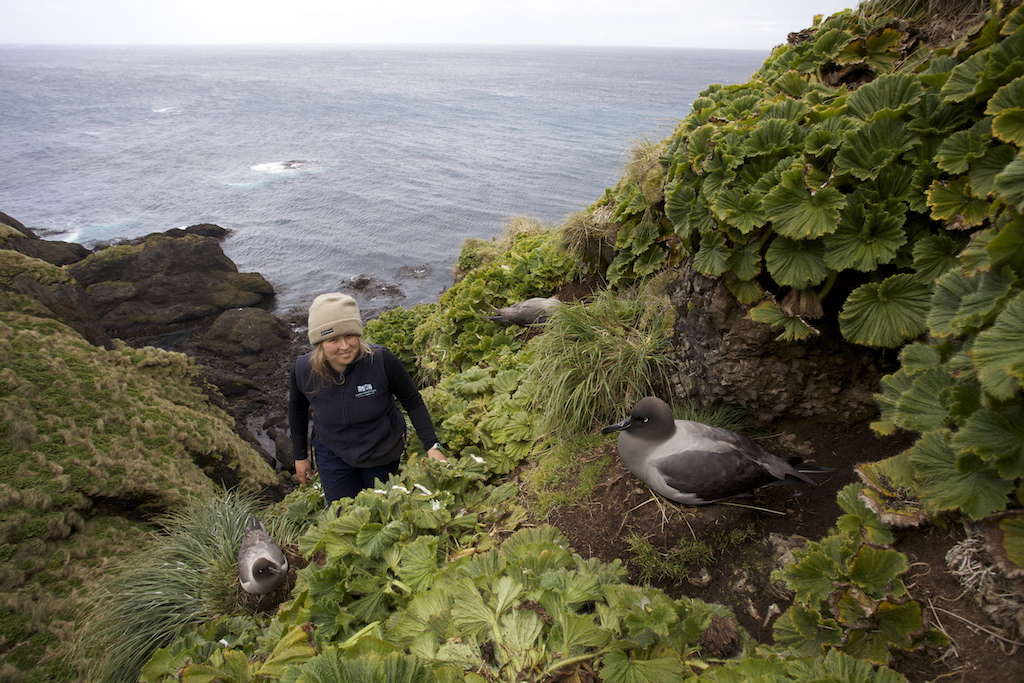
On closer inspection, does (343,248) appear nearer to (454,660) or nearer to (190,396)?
(190,396)

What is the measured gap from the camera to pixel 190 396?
358 inches

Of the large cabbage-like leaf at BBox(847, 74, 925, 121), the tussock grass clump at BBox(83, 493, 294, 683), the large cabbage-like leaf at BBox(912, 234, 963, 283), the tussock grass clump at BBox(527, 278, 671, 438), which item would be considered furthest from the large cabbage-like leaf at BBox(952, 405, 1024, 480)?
the tussock grass clump at BBox(83, 493, 294, 683)

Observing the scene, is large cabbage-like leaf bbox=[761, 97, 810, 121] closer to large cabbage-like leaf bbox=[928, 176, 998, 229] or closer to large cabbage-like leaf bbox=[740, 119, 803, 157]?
large cabbage-like leaf bbox=[740, 119, 803, 157]

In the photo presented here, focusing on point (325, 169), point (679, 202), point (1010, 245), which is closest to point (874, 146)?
point (679, 202)

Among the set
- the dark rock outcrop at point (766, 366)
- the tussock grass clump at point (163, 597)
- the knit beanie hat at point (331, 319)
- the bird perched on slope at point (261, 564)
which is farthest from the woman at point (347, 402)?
the dark rock outcrop at point (766, 366)

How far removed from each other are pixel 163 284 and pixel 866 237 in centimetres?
2016

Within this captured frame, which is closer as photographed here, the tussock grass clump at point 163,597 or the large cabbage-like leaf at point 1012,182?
the large cabbage-like leaf at point 1012,182

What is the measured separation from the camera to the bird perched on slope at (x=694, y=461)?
321 cm

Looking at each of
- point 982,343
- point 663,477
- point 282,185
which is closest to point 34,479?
point 663,477

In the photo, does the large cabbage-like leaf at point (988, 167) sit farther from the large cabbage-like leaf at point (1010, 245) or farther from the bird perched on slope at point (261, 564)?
the bird perched on slope at point (261, 564)

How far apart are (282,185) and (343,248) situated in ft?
46.4

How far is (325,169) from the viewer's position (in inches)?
1489

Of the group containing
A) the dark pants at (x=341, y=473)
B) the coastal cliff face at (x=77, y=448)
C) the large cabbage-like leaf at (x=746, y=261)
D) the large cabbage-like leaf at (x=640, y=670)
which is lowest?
the coastal cliff face at (x=77, y=448)

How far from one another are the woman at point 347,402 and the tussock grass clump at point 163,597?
1122 mm
